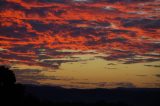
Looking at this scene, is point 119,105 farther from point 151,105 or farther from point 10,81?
point 10,81

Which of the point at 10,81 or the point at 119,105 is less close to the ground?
the point at 10,81

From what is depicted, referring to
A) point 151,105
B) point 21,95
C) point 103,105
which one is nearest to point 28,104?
point 21,95

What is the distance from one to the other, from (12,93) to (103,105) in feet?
208

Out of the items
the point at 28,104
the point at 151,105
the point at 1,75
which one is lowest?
the point at 151,105

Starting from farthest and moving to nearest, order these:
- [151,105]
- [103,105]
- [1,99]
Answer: [151,105]
[103,105]
[1,99]

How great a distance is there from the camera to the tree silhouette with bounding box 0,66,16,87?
89.3 metres

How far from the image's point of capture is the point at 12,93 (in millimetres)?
88750

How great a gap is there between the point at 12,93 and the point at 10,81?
98.0 inches

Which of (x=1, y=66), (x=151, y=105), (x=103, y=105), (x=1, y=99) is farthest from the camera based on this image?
(x=151, y=105)

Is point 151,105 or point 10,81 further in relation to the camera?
point 151,105

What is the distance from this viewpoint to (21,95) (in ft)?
295

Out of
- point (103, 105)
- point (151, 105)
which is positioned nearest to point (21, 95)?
point (103, 105)

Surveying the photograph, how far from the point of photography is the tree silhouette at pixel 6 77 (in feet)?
293

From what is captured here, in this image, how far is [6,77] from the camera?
90.1m
